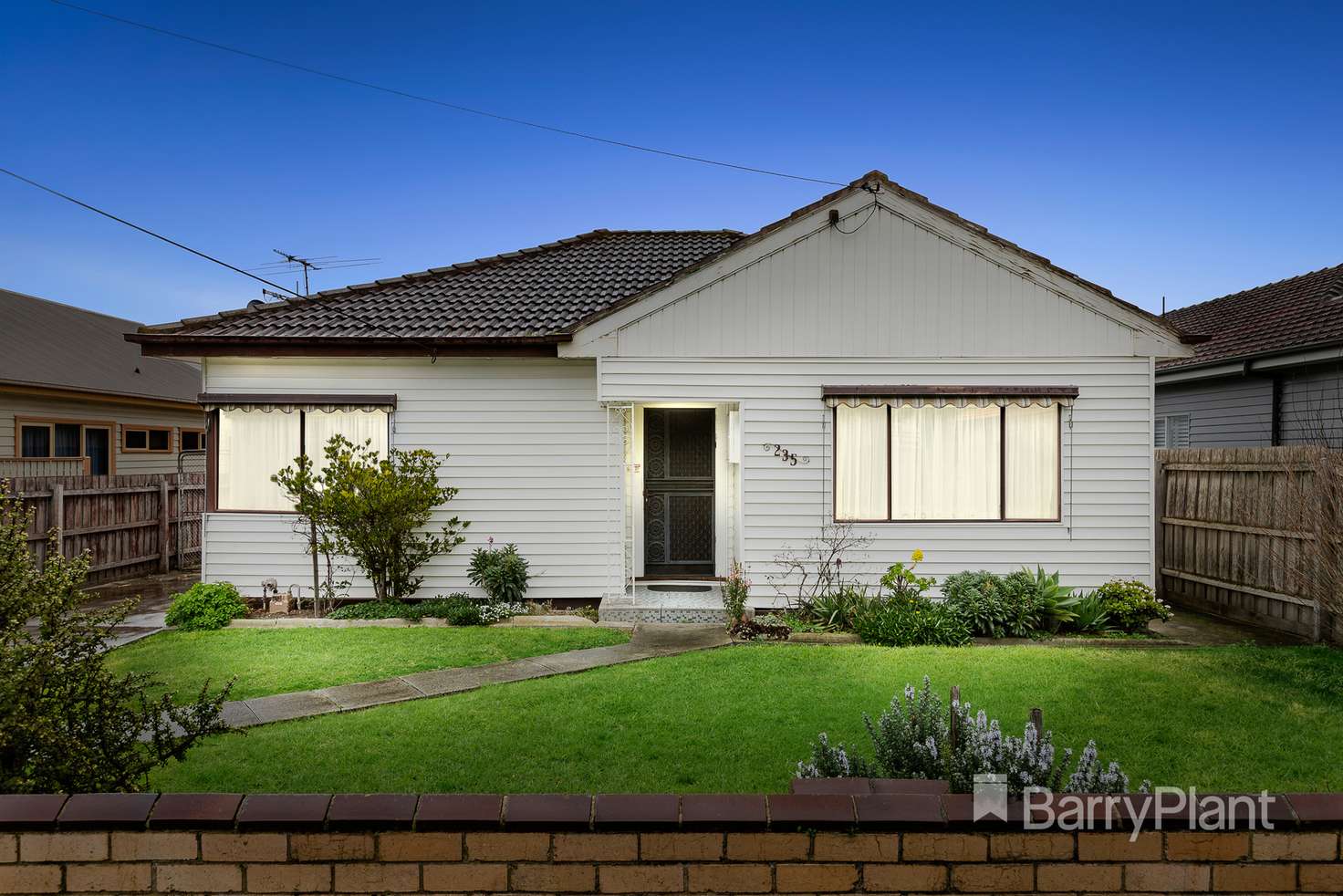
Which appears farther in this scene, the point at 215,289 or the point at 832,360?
the point at 215,289

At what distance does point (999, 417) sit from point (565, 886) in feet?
27.2

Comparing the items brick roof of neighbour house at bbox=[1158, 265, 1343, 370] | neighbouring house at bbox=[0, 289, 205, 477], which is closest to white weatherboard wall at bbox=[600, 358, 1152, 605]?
brick roof of neighbour house at bbox=[1158, 265, 1343, 370]

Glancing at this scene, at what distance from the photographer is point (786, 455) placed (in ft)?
29.3

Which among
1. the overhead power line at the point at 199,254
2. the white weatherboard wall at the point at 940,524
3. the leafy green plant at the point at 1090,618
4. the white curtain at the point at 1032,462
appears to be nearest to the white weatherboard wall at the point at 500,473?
the overhead power line at the point at 199,254

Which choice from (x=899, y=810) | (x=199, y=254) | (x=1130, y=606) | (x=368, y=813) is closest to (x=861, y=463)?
(x=1130, y=606)

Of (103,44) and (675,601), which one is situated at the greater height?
(103,44)

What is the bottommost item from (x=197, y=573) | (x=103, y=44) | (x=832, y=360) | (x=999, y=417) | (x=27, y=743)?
(x=197, y=573)

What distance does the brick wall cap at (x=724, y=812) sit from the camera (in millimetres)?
2238

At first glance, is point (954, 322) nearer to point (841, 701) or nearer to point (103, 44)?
point (841, 701)

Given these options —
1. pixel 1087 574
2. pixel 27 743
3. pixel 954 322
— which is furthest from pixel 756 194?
pixel 27 743

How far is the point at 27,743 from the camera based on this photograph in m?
2.96

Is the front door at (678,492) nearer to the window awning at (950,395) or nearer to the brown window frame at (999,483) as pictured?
the brown window frame at (999,483)

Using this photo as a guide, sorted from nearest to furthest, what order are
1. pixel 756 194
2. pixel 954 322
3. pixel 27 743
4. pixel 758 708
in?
pixel 27 743 < pixel 758 708 < pixel 954 322 < pixel 756 194

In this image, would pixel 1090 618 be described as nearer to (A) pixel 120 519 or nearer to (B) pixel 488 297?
(B) pixel 488 297
